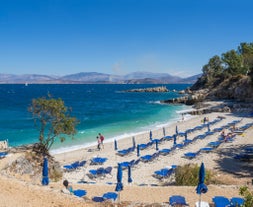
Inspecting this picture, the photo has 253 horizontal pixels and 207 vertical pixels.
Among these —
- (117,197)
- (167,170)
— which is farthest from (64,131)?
(117,197)

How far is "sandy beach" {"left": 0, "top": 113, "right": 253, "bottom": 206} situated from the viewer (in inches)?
404

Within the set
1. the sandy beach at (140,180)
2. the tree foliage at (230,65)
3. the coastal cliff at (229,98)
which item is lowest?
the sandy beach at (140,180)

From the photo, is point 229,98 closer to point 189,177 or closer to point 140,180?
point 140,180

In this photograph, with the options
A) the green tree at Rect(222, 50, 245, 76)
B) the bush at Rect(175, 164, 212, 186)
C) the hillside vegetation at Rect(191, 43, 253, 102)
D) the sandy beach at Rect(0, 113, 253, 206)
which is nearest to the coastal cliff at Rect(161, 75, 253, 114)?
the hillside vegetation at Rect(191, 43, 253, 102)

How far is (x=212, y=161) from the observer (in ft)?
64.8

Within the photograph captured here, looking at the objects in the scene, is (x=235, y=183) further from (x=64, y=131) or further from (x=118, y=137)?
(x=118, y=137)

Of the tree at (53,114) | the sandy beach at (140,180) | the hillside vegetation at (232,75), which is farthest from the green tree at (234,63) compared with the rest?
the tree at (53,114)

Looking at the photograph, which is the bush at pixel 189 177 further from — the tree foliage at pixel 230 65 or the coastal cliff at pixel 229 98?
the tree foliage at pixel 230 65

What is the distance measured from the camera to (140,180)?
17062mm

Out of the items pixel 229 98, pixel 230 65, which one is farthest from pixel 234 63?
pixel 229 98

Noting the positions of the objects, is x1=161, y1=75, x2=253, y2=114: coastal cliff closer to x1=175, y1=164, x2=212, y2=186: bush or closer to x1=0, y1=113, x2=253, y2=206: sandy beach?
x1=0, y1=113, x2=253, y2=206: sandy beach

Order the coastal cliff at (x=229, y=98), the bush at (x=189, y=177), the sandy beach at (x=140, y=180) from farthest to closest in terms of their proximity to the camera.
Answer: the coastal cliff at (x=229, y=98)
the bush at (x=189, y=177)
the sandy beach at (x=140, y=180)

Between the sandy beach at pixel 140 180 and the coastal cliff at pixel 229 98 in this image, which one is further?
the coastal cliff at pixel 229 98

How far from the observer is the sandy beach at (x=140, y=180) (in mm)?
10258
